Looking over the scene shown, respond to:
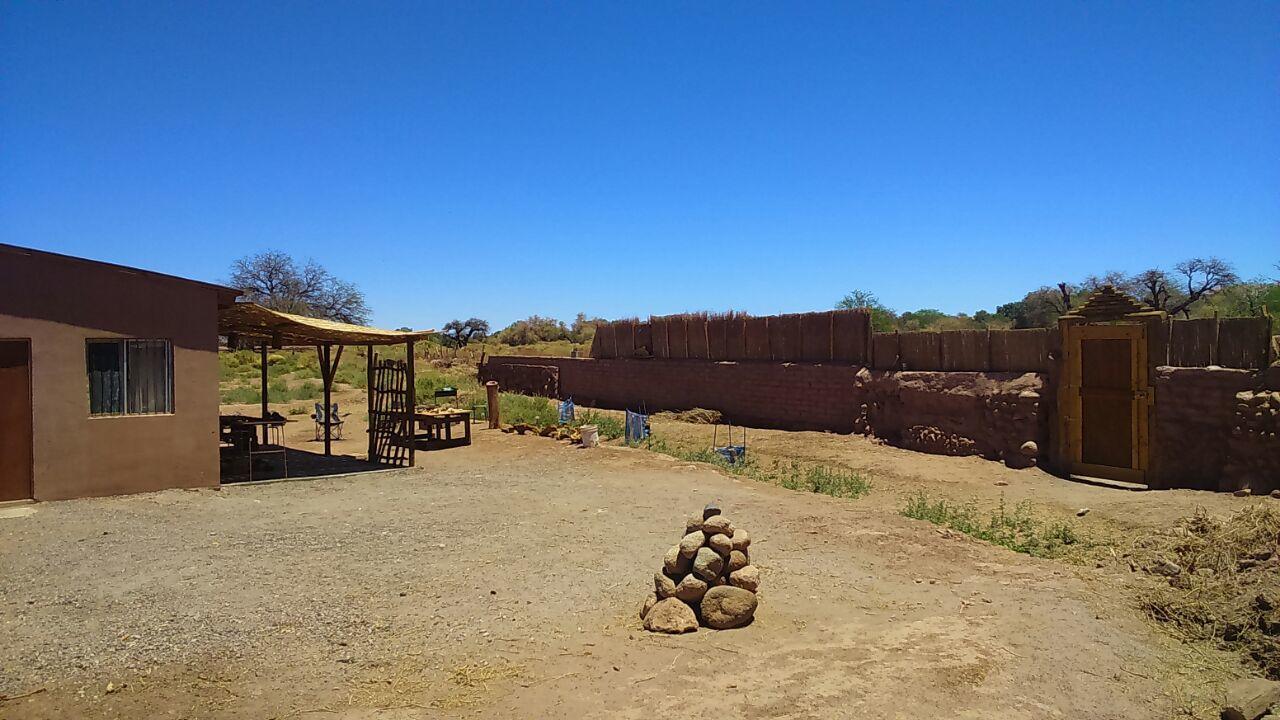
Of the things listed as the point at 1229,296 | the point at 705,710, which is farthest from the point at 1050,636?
the point at 1229,296

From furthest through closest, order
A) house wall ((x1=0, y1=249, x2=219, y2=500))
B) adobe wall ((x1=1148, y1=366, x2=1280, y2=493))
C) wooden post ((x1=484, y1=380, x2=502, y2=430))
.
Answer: wooden post ((x1=484, y1=380, x2=502, y2=430)) → adobe wall ((x1=1148, y1=366, x2=1280, y2=493)) → house wall ((x1=0, y1=249, x2=219, y2=500))

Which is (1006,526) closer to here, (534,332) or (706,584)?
(706,584)

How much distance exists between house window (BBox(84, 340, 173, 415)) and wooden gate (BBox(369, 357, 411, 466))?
4.33m

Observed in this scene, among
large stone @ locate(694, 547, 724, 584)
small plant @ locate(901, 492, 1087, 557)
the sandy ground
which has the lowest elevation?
small plant @ locate(901, 492, 1087, 557)

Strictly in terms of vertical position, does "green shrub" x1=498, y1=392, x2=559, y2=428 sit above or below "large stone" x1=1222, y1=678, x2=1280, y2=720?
above

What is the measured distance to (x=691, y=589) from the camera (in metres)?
5.84

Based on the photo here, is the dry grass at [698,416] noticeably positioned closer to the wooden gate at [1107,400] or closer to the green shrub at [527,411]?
the green shrub at [527,411]

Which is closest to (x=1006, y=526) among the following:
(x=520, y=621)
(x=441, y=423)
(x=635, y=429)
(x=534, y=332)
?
(x=520, y=621)

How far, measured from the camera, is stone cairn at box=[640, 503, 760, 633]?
5672 mm

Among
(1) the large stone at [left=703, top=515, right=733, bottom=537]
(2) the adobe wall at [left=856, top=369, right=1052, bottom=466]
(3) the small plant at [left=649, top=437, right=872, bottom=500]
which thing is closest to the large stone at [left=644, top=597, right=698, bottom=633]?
(1) the large stone at [left=703, top=515, right=733, bottom=537]

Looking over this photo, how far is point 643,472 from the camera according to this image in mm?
13016

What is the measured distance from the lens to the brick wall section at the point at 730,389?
1738cm

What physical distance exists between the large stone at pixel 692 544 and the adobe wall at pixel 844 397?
975cm

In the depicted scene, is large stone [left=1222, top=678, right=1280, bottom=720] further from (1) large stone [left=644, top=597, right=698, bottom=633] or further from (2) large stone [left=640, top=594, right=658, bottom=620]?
(2) large stone [left=640, top=594, right=658, bottom=620]
